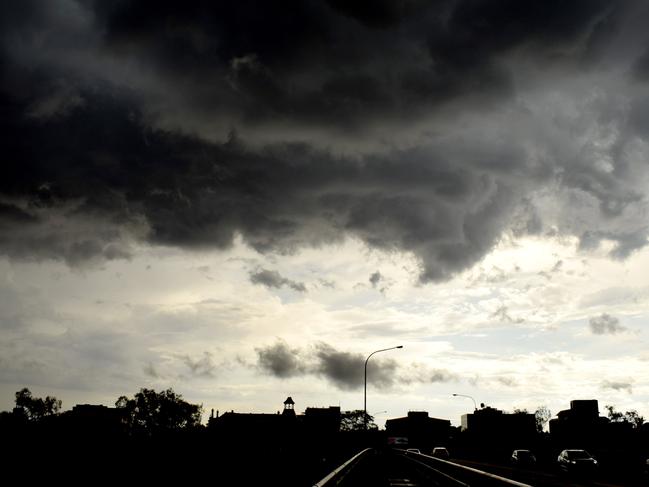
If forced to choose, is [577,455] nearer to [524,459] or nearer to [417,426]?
[524,459]

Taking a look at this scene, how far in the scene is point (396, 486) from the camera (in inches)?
954

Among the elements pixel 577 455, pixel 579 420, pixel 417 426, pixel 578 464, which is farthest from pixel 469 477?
pixel 417 426

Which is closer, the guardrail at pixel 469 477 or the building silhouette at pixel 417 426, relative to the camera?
the guardrail at pixel 469 477

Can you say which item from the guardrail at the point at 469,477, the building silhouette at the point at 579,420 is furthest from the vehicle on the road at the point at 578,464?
the building silhouette at the point at 579,420

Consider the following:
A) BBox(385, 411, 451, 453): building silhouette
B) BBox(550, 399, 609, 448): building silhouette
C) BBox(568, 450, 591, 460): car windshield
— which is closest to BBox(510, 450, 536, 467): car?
BBox(568, 450, 591, 460): car windshield

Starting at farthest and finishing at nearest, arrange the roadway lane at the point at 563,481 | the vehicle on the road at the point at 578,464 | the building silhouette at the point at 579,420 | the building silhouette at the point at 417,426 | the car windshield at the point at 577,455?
the building silhouette at the point at 417,426, the building silhouette at the point at 579,420, the car windshield at the point at 577,455, the vehicle on the road at the point at 578,464, the roadway lane at the point at 563,481

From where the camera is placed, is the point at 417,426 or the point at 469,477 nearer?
the point at 469,477

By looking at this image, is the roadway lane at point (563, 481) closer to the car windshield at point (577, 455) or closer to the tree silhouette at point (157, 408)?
the car windshield at point (577, 455)

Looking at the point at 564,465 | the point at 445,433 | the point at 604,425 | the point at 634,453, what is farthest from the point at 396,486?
the point at 445,433

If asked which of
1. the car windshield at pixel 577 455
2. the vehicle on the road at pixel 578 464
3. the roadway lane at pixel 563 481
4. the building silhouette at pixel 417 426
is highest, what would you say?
the building silhouette at pixel 417 426

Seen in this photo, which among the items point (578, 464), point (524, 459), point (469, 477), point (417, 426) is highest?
point (417, 426)

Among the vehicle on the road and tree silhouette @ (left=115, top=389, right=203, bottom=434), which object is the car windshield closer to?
the vehicle on the road

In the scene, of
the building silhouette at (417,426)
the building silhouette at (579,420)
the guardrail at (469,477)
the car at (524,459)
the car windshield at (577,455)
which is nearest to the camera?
the guardrail at (469,477)

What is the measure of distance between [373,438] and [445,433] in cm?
9052
